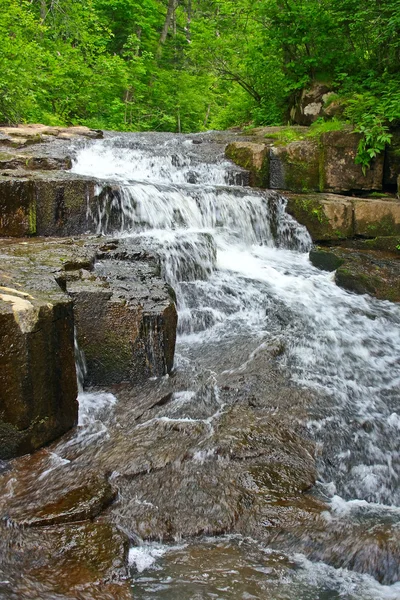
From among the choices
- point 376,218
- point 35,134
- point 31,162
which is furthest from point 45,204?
point 376,218

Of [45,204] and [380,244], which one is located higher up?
[45,204]

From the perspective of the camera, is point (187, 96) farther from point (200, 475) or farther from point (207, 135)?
point (200, 475)

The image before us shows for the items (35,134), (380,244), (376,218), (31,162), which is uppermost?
(35,134)

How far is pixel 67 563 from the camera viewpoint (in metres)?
2.61

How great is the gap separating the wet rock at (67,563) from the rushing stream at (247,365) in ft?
0.47

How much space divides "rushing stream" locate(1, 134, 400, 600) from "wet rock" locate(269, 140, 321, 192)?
0.80 m

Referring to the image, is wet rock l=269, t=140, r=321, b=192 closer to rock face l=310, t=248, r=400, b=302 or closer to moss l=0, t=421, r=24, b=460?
rock face l=310, t=248, r=400, b=302

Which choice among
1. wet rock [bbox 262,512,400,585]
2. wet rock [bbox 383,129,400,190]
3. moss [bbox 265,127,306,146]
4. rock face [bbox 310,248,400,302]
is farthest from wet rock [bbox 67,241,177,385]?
moss [bbox 265,127,306,146]

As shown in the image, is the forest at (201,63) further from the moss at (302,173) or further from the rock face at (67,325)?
the rock face at (67,325)

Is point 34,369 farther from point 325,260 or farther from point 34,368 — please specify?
point 325,260

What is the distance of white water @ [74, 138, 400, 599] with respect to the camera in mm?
3975

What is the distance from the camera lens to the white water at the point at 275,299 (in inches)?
156

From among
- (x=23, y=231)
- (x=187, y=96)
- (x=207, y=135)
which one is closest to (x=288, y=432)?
(x=23, y=231)

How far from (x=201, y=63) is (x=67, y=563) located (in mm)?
16589
